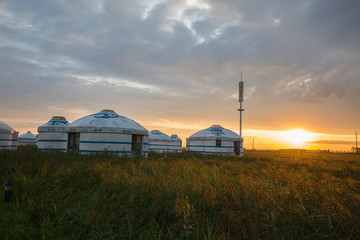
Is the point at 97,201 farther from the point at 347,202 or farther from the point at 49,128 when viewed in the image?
the point at 49,128

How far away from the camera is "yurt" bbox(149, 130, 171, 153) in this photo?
1105 inches

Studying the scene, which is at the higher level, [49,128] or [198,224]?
[49,128]

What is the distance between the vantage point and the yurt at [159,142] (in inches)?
1105

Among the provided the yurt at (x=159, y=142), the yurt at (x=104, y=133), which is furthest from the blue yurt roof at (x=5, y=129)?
the yurt at (x=159, y=142)

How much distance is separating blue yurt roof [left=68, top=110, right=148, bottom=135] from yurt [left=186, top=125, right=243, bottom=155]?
29.7 feet

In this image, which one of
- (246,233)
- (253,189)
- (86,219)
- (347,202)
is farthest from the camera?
(253,189)

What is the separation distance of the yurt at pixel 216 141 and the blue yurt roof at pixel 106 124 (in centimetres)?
906

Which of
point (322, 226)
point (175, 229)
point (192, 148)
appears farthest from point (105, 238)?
point (192, 148)

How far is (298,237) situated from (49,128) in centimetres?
1722

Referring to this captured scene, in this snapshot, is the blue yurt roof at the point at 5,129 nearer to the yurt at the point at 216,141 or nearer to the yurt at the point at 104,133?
the yurt at the point at 104,133

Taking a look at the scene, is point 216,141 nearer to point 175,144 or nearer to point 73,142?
point 175,144

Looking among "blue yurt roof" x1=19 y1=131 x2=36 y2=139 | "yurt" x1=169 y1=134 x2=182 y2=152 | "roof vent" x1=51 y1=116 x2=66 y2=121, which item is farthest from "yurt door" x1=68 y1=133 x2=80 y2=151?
"blue yurt roof" x1=19 y1=131 x2=36 y2=139

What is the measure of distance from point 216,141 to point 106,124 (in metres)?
11.8

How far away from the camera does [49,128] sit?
1636 cm
